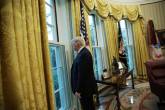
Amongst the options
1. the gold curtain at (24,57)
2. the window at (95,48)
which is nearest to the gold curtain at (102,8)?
the window at (95,48)

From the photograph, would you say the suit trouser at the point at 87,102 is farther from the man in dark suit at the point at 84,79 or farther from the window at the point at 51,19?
the window at the point at 51,19

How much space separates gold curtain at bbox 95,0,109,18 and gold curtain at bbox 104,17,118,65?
1.35 ft

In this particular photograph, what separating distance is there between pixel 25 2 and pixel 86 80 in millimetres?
1426

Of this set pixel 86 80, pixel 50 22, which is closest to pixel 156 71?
pixel 86 80

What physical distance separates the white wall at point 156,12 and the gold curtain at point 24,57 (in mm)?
6333

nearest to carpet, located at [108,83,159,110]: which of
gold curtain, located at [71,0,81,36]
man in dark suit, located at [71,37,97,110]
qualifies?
man in dark suit, located at [71,37,97,110]

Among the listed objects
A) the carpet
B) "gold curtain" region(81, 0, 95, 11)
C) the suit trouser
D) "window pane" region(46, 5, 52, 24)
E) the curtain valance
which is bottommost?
the carpet

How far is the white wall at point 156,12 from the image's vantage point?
296 inches

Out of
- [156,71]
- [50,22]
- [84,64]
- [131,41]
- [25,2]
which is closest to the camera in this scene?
[25,2]

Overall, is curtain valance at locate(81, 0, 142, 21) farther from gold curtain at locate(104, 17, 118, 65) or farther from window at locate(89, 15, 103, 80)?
window at locate(89, 15, 103, 80)

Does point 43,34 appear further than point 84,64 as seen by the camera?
No

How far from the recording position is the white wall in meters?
7.52

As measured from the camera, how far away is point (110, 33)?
6.20 m

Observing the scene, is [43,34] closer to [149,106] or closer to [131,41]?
[149,106]
